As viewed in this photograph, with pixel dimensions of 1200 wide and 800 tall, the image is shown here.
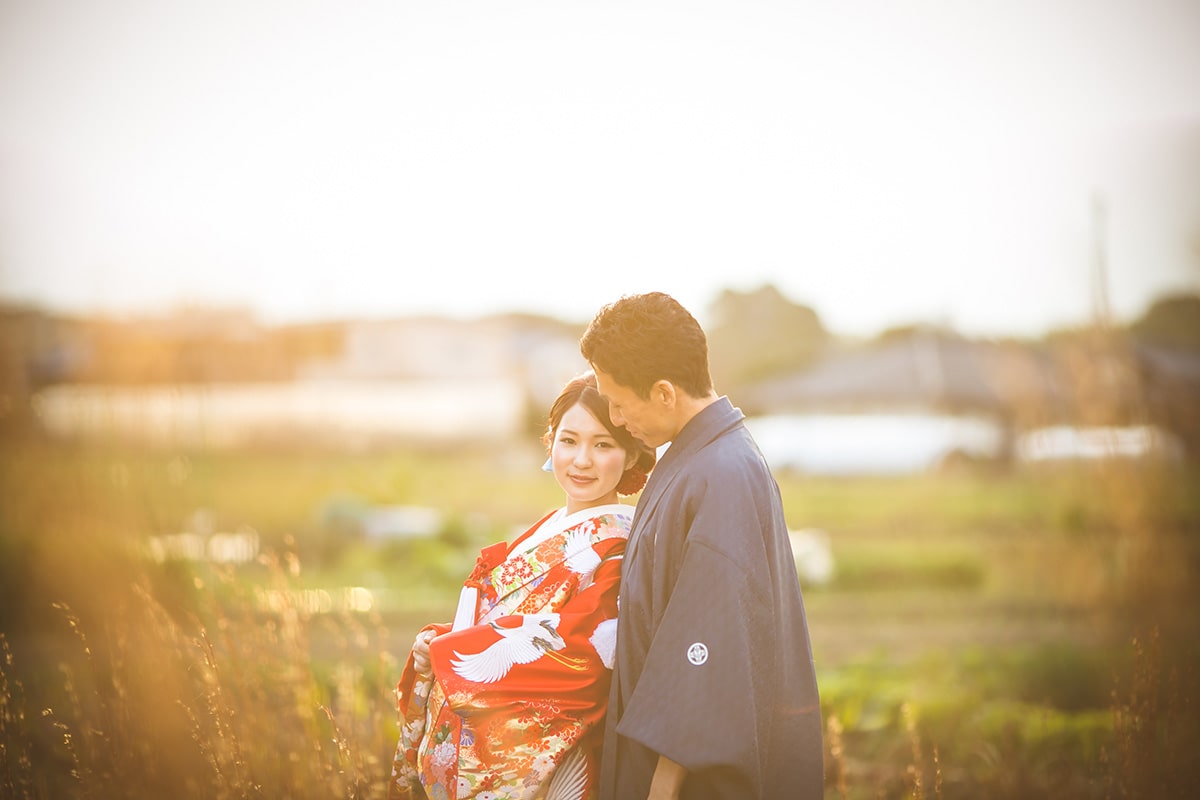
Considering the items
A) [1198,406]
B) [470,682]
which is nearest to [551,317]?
[1198,406]

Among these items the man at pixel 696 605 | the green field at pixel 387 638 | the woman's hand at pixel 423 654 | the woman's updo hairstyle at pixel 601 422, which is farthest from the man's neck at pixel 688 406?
the green field at pixel 387 638

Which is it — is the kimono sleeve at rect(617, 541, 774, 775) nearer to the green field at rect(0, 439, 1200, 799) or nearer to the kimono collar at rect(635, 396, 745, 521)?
the kimono collar at rect(635, 396, 745, 521)

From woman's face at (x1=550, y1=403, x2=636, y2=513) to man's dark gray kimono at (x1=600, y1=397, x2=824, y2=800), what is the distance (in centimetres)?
31

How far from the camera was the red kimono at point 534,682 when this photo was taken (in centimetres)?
241

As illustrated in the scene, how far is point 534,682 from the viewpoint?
239 centimetres

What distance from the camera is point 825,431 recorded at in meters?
21.6

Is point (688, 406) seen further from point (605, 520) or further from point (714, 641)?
point (714, 641)

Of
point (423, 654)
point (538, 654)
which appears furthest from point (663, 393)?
point (423, 654)

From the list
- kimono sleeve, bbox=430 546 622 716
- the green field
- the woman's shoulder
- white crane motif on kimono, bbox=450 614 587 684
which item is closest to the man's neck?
the woman's shoulder

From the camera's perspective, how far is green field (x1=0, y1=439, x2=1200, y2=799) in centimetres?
337

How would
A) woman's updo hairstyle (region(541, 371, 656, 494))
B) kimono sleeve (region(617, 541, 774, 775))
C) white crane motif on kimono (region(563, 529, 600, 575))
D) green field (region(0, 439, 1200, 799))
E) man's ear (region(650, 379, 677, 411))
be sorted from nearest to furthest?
1. kimono sleeve (region(617, 541, 774, 775))
2. man's ear (region(650, 379, 677, 411))
3. white crane motif on kimono (region(563, 529, 600, 575))
4. woman's updo hairstyle (region(541, 371, 656, 494))
5. green field (region(0, 439, 1200, 799))

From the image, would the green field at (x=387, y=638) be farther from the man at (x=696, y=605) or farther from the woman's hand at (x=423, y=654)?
the man at (x=696, y=605)

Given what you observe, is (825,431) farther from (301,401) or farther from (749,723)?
(749,723)

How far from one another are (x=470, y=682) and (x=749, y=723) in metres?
0.77
